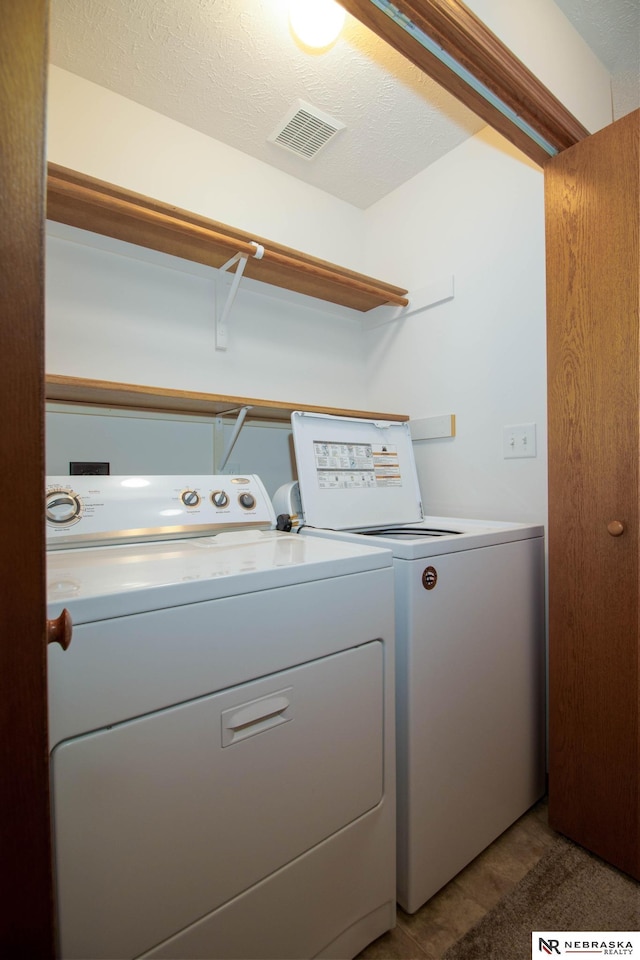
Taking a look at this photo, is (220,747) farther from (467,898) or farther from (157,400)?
(157,400)

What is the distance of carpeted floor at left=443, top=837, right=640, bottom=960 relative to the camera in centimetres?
107

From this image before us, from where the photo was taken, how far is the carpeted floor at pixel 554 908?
1.07 metres

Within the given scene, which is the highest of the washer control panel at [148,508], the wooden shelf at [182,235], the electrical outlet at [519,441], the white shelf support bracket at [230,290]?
the wooden shelf at [182,235]

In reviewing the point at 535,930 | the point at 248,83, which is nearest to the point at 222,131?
the point at 248,83

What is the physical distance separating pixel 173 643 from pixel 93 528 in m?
0.60

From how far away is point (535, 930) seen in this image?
3.59 ft

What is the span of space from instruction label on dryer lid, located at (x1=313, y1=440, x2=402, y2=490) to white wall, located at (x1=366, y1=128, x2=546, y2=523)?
0.84 ft

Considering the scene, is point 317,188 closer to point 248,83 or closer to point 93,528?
point 248,83

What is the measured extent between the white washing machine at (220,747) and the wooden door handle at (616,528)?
665 mm

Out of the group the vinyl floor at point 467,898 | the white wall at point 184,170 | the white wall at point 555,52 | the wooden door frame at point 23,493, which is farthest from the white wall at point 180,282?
the vinyl floor at point 467,898

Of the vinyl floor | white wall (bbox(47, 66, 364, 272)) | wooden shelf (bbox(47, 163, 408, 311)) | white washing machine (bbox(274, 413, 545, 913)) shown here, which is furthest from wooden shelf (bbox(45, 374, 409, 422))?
the vinyl floor

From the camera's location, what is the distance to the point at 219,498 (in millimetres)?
1480

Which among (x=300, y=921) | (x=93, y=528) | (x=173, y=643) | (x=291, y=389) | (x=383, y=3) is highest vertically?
(x=383, y=3)

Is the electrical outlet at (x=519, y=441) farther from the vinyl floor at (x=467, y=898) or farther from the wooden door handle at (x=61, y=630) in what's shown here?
the wooden door handle at (x=61, y=630)
